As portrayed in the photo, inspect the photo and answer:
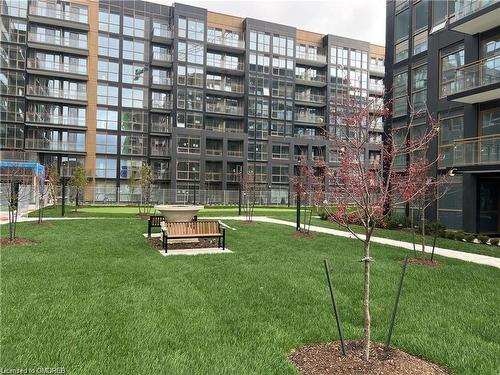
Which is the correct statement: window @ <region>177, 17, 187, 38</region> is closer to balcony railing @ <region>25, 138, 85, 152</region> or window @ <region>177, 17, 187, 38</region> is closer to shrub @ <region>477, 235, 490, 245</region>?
balcony railing @ <region>25, 138, 85, 152</region>

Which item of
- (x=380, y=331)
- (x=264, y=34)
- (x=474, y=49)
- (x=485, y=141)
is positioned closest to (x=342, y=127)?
(x=380, y=331)

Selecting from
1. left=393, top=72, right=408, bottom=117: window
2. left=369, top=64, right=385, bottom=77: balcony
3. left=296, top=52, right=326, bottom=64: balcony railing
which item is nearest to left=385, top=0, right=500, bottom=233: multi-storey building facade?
left=393, top=72, right=408, bottom=117: window

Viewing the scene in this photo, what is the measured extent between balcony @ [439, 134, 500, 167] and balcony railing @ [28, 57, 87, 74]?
145 ft

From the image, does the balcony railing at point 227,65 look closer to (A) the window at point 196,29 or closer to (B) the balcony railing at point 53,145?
(A) the window at point 196,29

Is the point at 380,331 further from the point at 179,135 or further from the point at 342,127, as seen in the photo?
the point at 179,135

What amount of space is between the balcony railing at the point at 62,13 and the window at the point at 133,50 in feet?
17.8

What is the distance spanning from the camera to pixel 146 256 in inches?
421

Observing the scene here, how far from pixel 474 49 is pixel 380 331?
18.8 meters

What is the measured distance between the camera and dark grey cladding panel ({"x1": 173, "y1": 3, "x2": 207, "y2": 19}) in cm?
5206

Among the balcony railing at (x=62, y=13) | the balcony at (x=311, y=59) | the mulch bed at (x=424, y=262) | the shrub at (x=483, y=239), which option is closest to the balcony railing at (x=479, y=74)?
the shrub at (x=483, y=239)

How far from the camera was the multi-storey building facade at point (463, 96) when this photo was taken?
17656mm

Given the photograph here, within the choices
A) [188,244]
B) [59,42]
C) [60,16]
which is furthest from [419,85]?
[60,16]

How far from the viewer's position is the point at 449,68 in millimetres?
20875

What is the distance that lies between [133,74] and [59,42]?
9.12m
